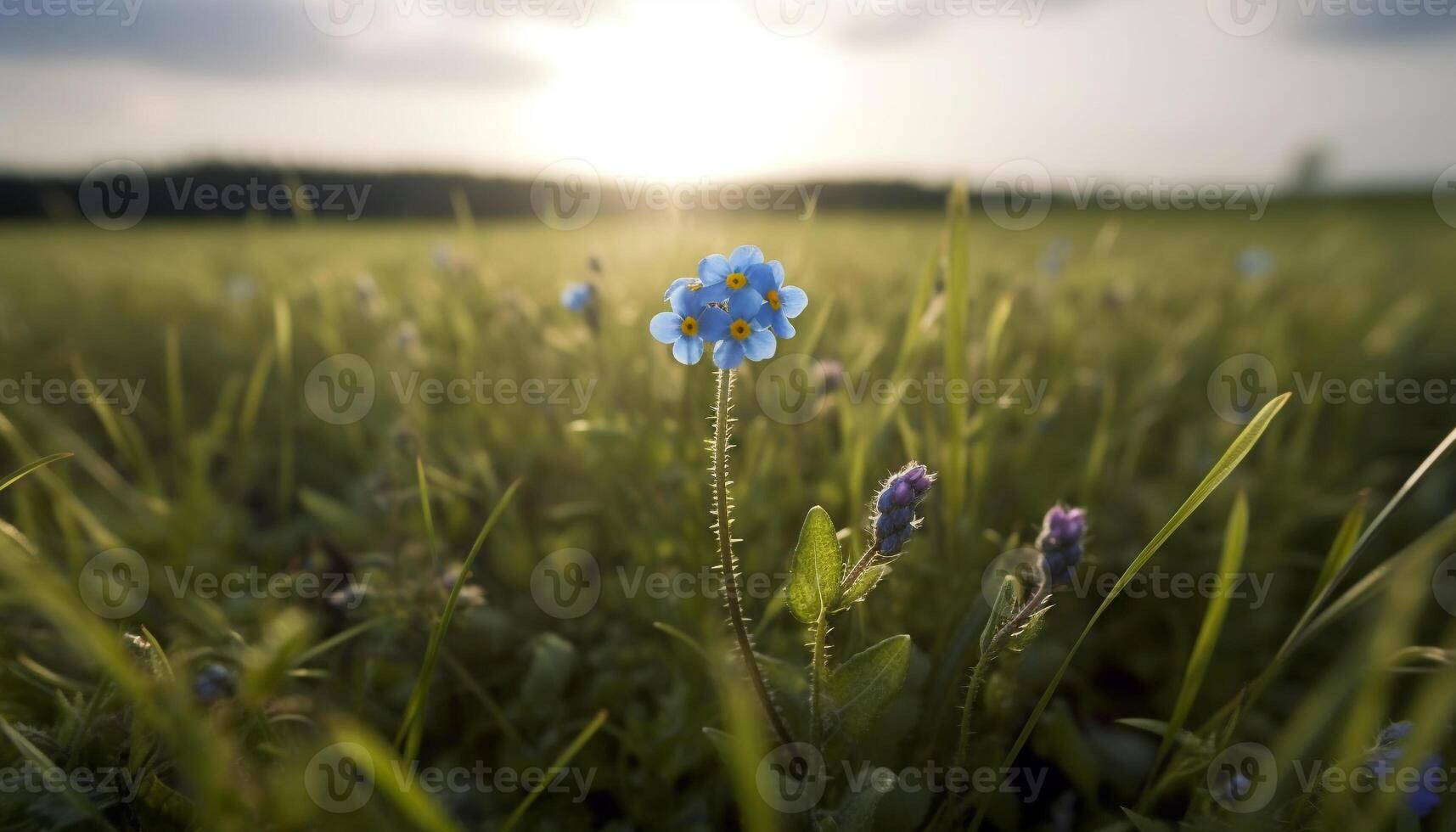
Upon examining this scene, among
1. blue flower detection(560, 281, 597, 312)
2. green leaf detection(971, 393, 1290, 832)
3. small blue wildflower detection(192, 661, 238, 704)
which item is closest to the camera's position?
green leaf detection(971, 393, 1290, 832)

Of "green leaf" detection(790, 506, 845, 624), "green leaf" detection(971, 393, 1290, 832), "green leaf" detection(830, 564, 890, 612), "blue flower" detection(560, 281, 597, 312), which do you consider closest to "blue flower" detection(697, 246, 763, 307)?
"green leaf" detection(790, 506, 845, 624)

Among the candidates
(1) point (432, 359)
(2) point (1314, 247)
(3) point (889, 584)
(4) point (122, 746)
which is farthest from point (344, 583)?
(2) point (1314, 247)

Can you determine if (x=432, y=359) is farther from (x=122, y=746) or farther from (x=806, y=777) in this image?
(x=806, y=777)

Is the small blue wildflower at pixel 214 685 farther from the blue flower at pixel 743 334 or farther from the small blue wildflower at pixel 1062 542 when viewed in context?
the small blue wildflower at pixel 1062 542

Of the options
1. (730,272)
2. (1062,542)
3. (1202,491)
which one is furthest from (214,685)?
(1202,491)

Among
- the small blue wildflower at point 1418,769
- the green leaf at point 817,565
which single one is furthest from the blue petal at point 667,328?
the small blue wildflower at point 1418,769

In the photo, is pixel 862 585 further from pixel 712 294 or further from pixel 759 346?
pixel 712 294

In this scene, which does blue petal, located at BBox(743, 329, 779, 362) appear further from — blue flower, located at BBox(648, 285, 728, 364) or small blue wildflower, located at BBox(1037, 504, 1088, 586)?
small blue wildflower, located at BBox(1037, 504, 1088, 586)

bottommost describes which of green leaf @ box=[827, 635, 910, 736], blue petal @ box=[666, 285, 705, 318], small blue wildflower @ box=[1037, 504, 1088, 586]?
green leaf @ box=[827, 635, 910, 736]
